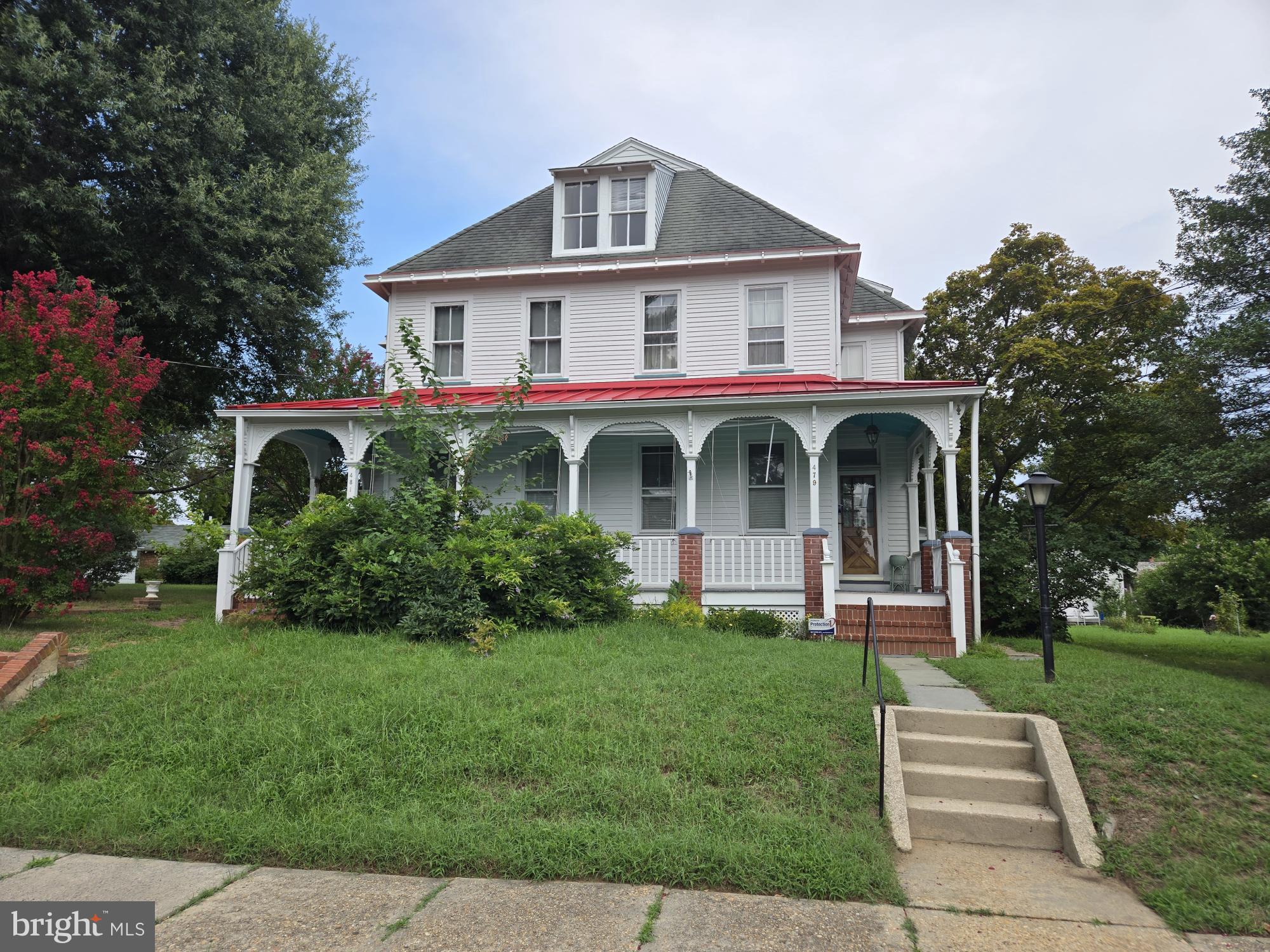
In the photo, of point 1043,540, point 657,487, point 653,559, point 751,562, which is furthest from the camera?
point 657,487

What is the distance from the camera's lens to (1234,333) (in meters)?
10.3

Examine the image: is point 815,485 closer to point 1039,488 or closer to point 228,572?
point 1039,488

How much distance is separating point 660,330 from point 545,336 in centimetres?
227

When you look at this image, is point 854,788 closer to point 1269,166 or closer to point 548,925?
point 548,925

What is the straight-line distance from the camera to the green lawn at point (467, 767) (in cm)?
432

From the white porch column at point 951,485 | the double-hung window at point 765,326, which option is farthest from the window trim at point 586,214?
the white porch column at point 951,485

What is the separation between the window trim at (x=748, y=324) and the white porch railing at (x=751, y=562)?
350 centimetres

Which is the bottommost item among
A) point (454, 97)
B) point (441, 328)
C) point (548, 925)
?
point (548, 925)

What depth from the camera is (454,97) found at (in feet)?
40.7

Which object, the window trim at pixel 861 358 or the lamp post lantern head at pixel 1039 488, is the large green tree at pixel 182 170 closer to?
the window trim at pixel 861 358

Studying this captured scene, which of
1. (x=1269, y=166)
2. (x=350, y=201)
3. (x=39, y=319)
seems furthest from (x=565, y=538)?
(x=350, y=201)

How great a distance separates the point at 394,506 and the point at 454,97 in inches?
277

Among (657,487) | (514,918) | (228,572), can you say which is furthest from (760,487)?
(514,918)

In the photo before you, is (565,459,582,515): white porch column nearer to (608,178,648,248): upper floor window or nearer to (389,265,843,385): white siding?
(389,265,843,385): white siding
